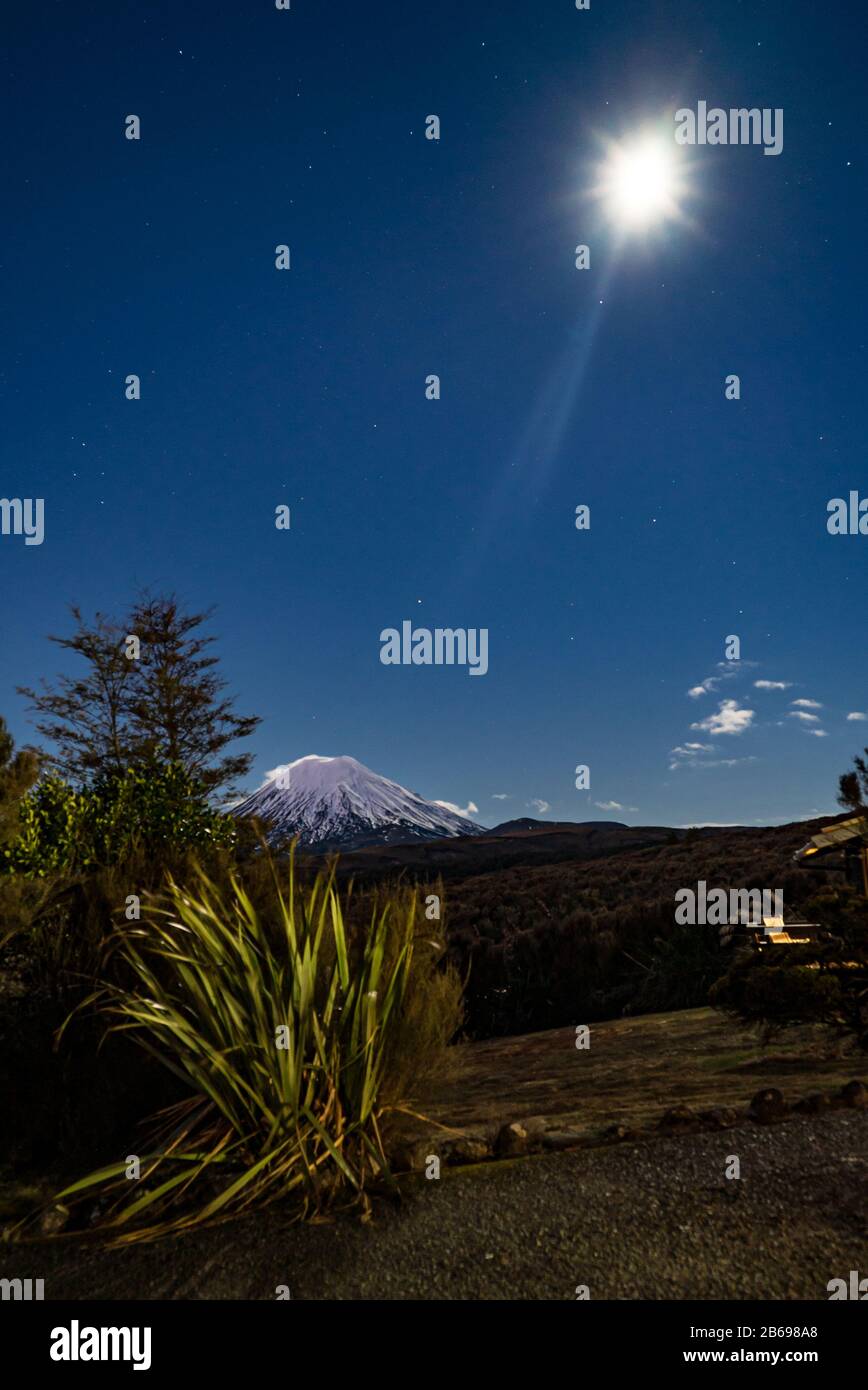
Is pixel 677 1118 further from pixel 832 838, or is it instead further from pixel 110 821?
pixel 110 821

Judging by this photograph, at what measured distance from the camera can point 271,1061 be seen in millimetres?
3887

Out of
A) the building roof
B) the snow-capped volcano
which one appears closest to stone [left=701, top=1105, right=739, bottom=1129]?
the building roof

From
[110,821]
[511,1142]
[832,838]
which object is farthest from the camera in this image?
[832,838]

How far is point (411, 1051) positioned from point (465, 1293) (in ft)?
5.23

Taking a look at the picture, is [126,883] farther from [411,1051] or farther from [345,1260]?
[345,1260]

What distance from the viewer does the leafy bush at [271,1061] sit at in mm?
3721

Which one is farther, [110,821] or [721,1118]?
[110,821]

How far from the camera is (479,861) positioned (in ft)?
117

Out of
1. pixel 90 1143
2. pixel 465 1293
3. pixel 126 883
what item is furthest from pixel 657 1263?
pixel 126 883

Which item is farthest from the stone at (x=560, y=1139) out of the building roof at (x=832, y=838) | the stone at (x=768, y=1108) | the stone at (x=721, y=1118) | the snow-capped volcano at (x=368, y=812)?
the snow-capped volcano at (x=368, y=812)

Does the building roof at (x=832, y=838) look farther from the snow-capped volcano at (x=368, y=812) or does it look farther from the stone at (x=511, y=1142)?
the snow-capped volcano at (x=368, y=812)

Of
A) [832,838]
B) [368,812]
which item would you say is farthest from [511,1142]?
[368,812]

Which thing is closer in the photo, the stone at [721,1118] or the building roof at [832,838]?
the stone at [721,1118]
